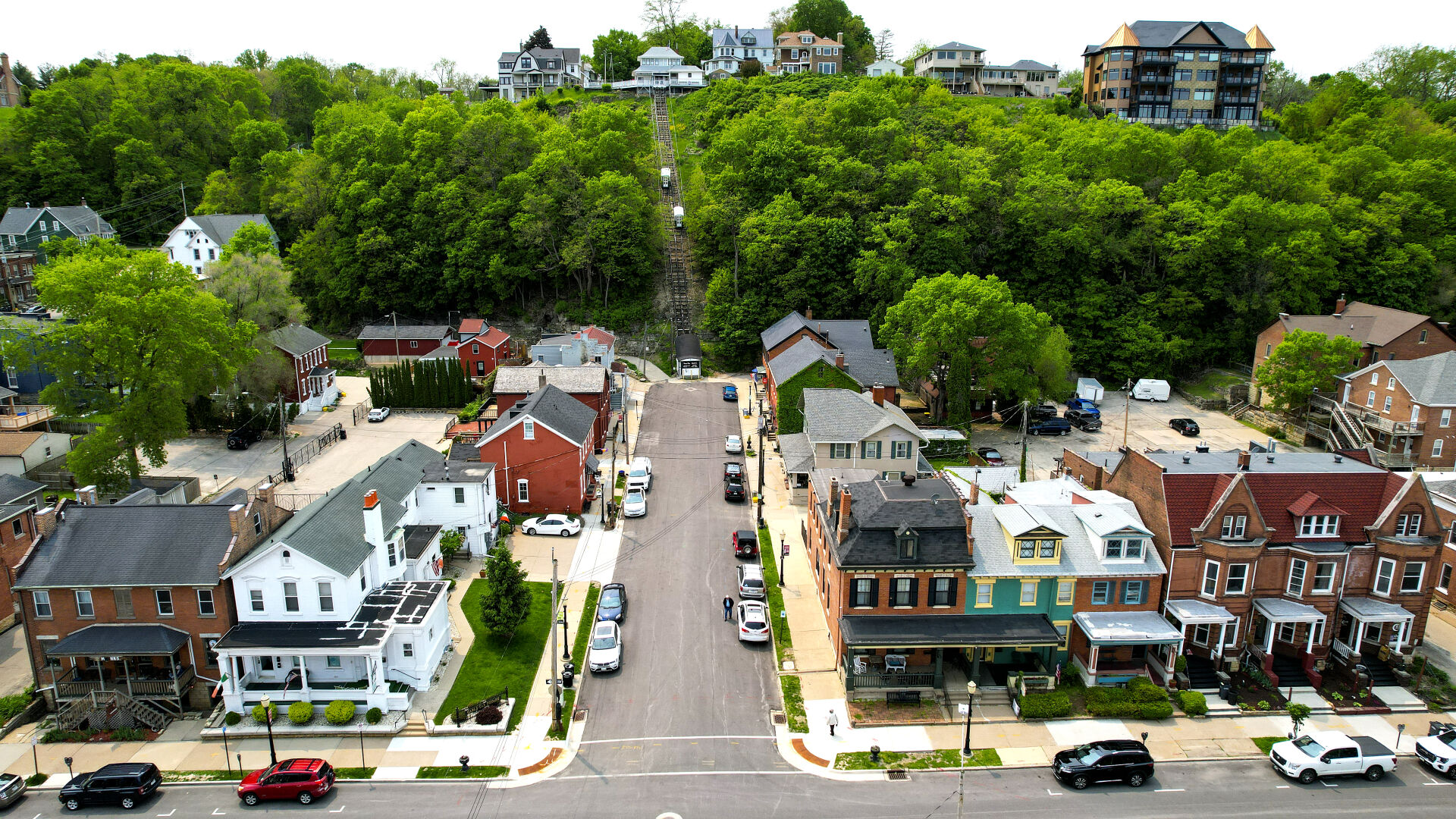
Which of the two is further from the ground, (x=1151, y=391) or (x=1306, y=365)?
(x=1306, y=365)

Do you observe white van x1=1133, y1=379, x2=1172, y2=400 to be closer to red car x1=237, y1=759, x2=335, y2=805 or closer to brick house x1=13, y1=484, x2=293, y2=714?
brick house x1=13, y1=484, x2=293, y2=714

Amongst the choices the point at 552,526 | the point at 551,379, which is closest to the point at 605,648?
the point at 552,526

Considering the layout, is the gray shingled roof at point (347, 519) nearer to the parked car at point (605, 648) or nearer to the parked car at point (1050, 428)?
the parked car at point (605, 648)

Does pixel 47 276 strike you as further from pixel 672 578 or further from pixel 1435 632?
pixel 1435 632

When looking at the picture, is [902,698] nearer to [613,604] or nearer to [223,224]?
[613,604]

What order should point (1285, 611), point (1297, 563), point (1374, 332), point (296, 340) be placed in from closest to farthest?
point (1285, 611) → point (1297, 563) → point (1374, 332) → point (296, 340)

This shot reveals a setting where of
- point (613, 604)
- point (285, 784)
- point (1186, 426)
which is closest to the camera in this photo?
point (285, 784)

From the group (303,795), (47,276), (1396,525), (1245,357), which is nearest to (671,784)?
(303,795)
